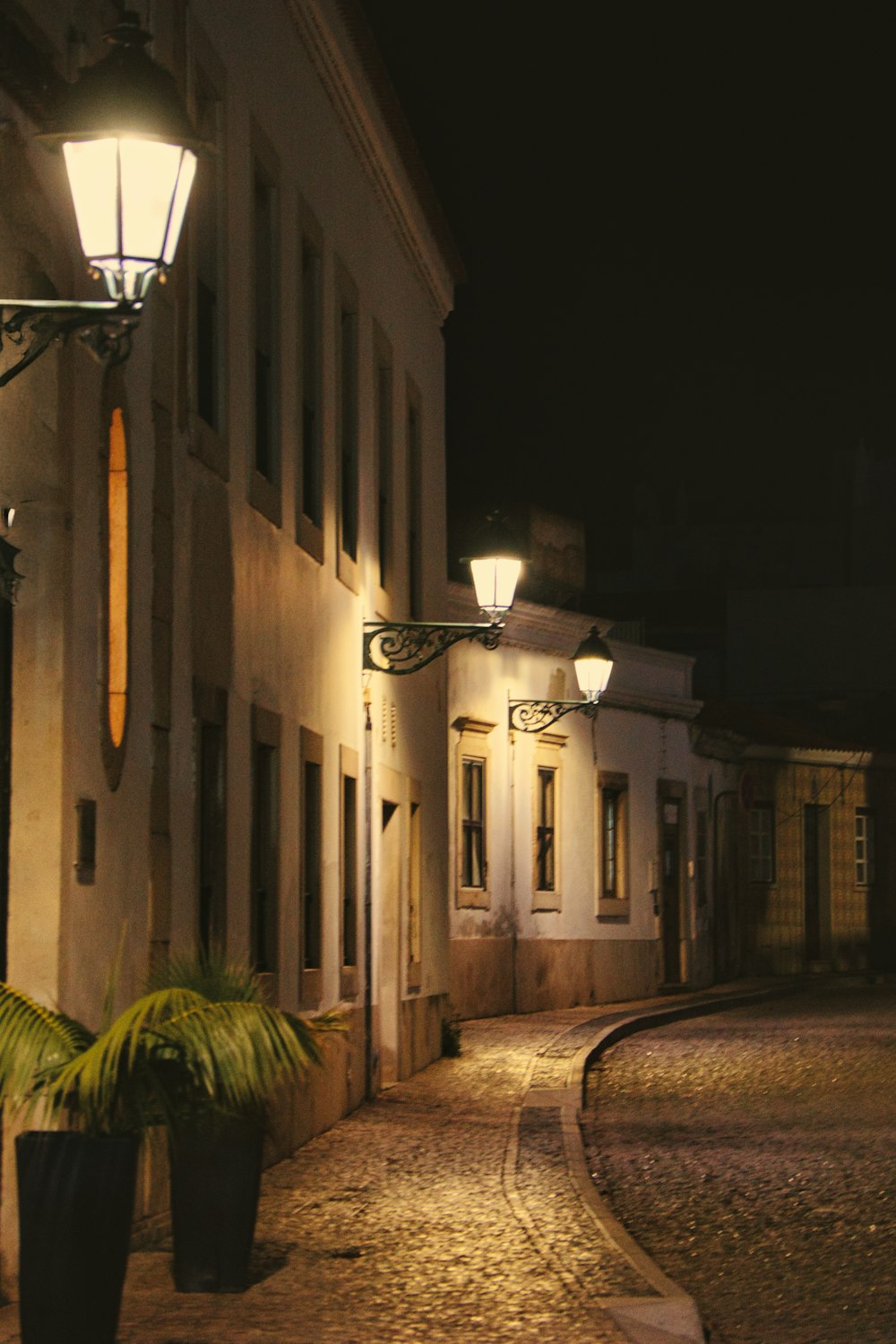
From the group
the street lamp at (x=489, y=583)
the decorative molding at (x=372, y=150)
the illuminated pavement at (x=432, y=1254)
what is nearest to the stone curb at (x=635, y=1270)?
the illuminated pavement at (x=432, y=1254)

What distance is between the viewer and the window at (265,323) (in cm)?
1288

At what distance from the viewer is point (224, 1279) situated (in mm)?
7875

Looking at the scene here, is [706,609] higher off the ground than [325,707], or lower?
higher

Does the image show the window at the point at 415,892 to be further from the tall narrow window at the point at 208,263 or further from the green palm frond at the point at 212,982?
the green palm frond at the point at 212,982

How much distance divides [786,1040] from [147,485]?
13.6 metres

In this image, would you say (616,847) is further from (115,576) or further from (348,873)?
(115,576)

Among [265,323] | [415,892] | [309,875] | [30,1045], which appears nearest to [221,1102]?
[30,1045]

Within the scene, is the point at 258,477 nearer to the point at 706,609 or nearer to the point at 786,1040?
the point at 786,1040

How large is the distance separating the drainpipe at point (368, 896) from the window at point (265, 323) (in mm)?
3361

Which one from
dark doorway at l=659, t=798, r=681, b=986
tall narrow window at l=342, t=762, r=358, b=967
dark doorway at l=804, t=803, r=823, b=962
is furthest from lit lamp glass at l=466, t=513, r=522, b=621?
dark doorway at l=804, t=803, r=823, b=962

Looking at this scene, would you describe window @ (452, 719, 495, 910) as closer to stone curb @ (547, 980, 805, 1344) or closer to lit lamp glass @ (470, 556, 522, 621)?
stone curb @ (547, 980, 805, 1344)

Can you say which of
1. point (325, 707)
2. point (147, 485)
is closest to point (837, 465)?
point (325, 707)

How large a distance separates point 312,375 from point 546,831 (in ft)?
43.8

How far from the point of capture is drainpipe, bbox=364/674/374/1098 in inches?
619
